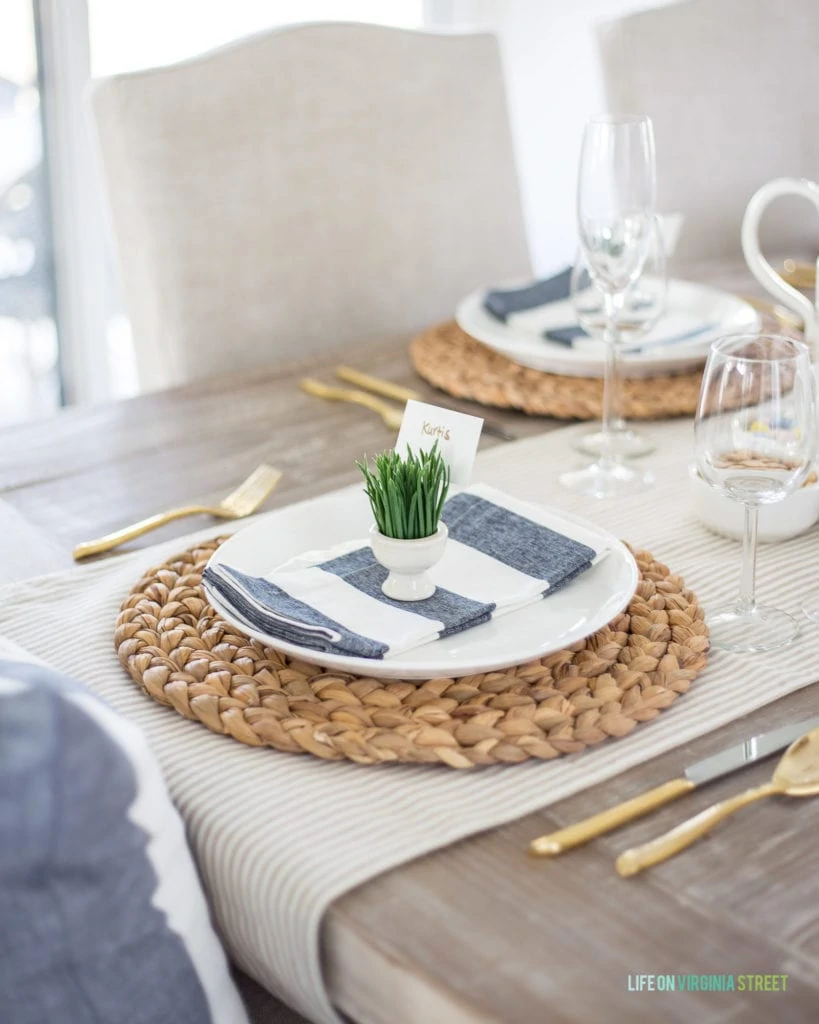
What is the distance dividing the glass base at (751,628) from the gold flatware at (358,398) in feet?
1.57

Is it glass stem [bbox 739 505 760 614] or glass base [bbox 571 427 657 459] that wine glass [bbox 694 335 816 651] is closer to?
glass stem [bbox 739 505 760 614]

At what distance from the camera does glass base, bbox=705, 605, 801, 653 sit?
→ 902mm

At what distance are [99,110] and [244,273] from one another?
0.27 metres

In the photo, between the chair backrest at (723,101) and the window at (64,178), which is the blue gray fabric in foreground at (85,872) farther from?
the window at (64,178)

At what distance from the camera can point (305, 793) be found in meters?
0.74

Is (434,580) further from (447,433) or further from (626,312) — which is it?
(626,312)

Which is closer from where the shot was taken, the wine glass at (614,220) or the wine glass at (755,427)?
the wine glass at (755,427)

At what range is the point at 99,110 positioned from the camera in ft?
5.20

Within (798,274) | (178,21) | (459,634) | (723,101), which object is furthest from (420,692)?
(178,21)

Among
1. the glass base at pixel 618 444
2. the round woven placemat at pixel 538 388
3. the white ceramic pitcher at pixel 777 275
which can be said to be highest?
the white ceramic pitcher at pixel 777 275

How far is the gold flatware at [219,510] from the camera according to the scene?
108cm

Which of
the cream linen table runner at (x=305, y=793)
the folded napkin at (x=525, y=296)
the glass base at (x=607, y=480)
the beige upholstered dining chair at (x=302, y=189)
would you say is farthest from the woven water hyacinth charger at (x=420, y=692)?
the beige upholstered dining chair at (x=302, y=189)

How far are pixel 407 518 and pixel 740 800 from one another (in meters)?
0.29

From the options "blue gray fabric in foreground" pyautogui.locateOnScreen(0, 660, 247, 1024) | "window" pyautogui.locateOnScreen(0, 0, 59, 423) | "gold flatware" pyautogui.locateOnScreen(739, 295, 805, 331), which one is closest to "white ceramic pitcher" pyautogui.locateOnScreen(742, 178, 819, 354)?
"gold flatware" pyautogui.locateOnScreen(739, 295, 805, 331)
